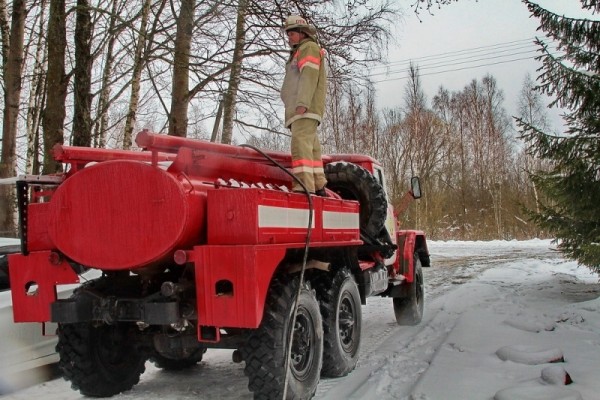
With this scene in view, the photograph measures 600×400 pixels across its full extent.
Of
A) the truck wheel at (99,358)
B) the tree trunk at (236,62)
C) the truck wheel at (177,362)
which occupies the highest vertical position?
the tree trunk at (236,62)

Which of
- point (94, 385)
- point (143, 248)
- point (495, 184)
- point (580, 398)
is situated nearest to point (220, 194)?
point (143, 248)

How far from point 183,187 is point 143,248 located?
0.46 metres

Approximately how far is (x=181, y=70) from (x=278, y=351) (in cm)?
799

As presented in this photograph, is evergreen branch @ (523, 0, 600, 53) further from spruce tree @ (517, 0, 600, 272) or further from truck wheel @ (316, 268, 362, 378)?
truck wheel @ (316, 268, 362, 378)

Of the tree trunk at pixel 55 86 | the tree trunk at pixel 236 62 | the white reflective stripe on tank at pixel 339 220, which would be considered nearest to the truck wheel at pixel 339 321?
the white reflective stripe on tank at pixel 339 220

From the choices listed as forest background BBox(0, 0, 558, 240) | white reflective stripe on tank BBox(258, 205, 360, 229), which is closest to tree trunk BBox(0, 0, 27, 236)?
forest background BBox(0, 0, 558, 240)

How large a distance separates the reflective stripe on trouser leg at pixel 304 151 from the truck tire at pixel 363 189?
3.39 feet

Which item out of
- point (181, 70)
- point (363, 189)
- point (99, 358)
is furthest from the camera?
point (181, 70)

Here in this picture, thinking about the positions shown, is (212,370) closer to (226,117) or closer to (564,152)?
(564,152)

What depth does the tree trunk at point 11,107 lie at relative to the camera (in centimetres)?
1245

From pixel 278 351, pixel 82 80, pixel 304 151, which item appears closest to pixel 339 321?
pixel 278 351

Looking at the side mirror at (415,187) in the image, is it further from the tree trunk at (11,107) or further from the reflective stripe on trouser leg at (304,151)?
the tree trunk at (11,107)

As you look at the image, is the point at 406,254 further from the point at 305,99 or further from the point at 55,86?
the point at 55,86

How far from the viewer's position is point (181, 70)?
1059 cm
